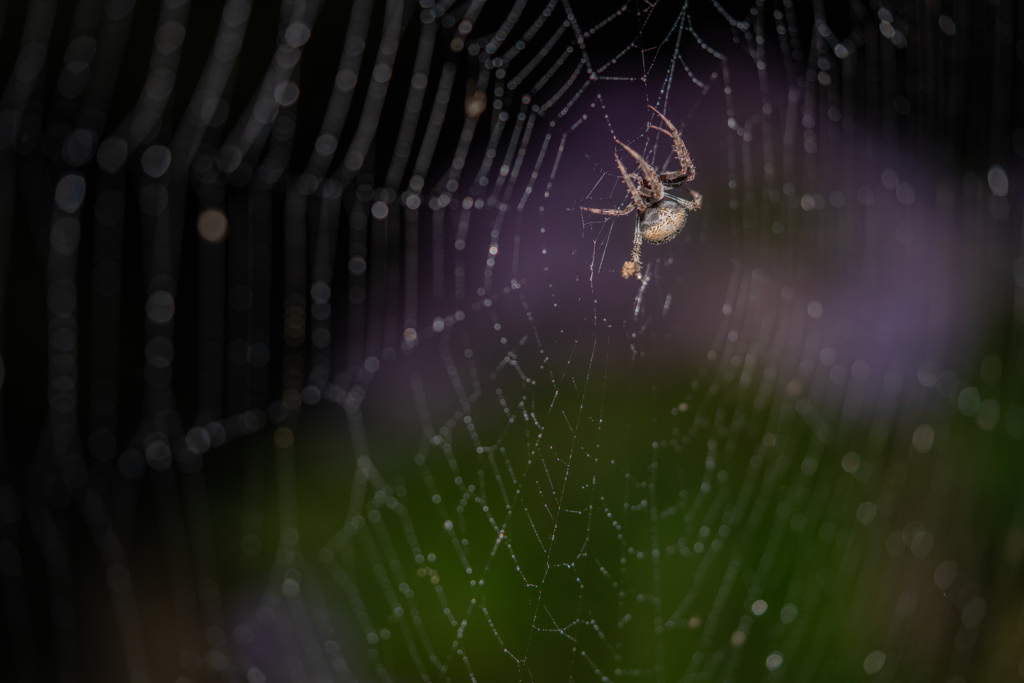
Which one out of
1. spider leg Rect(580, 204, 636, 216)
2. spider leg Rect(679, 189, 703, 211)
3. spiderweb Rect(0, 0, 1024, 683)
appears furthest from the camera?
spider leg Rect(679, 189, 703, 211)

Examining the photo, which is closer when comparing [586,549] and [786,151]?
[586,549]

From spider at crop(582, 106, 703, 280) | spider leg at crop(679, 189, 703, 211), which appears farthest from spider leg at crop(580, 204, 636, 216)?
spider leg at crop(679, 189, 703, 211)

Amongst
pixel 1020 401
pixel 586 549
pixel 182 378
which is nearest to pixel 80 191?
pixel 182 378

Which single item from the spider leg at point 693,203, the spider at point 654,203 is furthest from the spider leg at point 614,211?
the spider leg at point 693,203

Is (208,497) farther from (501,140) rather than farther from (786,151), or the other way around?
(786,151)

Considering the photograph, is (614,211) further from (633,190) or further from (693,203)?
(693,203)

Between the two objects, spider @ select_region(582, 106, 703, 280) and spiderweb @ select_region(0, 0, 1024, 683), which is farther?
spider @ select_region(582, 106, 703, 280)

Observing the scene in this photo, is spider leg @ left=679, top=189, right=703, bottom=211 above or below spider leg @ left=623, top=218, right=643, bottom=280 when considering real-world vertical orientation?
above

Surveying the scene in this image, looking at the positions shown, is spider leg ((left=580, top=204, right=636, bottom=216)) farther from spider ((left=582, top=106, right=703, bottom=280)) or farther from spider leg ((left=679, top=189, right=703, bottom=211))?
spider leg ((left=679, top=189, right=703, bottom=211))
